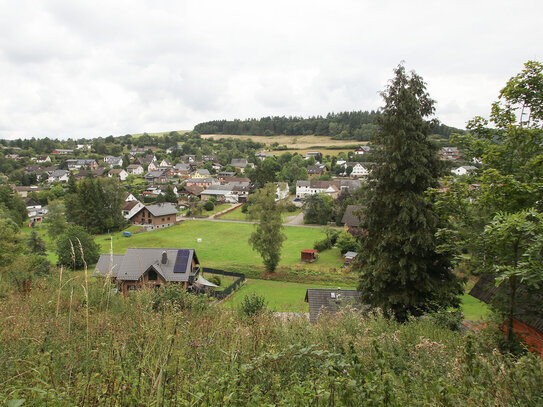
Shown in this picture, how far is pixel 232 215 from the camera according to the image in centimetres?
6338

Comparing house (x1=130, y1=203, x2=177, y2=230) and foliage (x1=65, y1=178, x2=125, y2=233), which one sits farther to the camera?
house (x1=130, y1=203, x2=177, y2=230)

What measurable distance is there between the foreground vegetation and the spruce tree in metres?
6.81

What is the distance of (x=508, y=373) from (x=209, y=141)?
181 meters

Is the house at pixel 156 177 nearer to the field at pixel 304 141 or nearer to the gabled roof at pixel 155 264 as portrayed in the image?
the field at pixel 304 141

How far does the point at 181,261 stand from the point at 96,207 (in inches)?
1425

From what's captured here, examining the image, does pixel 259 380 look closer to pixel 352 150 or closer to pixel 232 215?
pixel 232 215

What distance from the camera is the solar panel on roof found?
25.8m

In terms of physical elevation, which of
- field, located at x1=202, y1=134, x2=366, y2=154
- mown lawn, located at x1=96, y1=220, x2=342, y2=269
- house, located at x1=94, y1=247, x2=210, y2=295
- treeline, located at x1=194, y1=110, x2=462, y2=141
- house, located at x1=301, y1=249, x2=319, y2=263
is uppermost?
treeline, located at x1=194, y1=110, x2=462, y2=141

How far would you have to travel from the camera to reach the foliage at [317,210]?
54.0 meters

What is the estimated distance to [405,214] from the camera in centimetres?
1152

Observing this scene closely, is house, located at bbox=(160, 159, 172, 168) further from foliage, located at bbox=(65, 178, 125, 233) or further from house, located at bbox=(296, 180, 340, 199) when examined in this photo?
foliage, located at bbox=(65, 178, 125, 233)

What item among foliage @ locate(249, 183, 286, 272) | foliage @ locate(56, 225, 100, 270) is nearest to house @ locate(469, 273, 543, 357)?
foliage @ locate(249, 183, 286, 272)

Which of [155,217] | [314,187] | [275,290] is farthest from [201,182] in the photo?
[275,290]

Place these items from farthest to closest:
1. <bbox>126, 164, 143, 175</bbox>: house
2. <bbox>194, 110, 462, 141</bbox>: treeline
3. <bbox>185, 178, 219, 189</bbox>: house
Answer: <bbox>194, 110, 462, 141</bbox>: treeline → <bbox>126, 164, 143, 175</bbox>: house → <bbox>185, 178, 219, 189</bbox>: house
